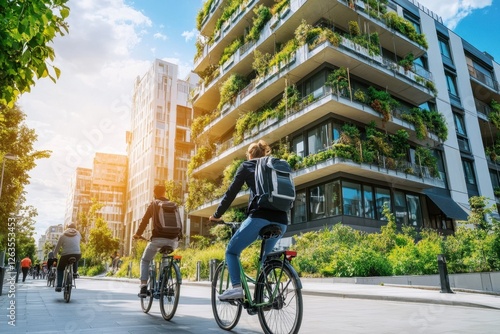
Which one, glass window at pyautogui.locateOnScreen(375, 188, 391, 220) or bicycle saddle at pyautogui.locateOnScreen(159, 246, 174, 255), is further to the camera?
glass window at pyautogui.locateOnScreen(375, 188, 391, 220)

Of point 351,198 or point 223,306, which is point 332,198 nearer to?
point 351,198

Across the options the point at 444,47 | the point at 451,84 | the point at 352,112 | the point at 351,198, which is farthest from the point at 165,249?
the point at 444,47

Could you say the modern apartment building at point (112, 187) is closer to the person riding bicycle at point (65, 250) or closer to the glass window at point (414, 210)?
the glass window at point (414, 210)

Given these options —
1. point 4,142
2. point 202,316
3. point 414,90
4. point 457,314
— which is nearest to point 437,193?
point 414,90

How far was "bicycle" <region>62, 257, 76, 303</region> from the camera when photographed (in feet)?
26.4

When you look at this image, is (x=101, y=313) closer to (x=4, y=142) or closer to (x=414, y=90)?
(x=4, y=142)

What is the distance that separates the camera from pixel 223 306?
4.55 m

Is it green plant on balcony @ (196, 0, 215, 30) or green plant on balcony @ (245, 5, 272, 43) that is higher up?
green plant on balcony @ (196, 0, 215, 30)

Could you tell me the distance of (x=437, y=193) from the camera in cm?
2628

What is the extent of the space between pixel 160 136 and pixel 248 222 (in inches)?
2350

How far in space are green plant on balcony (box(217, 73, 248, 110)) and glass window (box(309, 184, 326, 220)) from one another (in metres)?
10.3

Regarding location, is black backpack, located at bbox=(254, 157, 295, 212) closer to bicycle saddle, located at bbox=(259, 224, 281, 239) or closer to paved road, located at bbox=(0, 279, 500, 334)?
bicycle saddle, located at bbox=(259, 224, 281, 239)

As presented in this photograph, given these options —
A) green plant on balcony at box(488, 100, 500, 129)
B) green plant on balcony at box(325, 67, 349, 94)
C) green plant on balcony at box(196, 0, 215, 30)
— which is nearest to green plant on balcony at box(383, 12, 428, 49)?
green plant on balcony at box(325, 67, 349, 94)

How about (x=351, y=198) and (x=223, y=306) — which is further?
(x=351, y=198)
